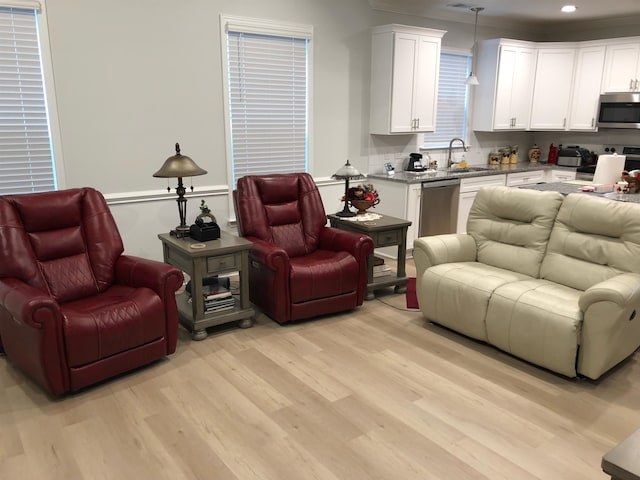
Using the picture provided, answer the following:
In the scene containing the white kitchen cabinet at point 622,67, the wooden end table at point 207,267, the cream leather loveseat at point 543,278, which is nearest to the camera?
the cream leather loveseat at point 543,278

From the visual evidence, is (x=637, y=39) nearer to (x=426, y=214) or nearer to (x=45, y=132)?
(x=426, y=214)

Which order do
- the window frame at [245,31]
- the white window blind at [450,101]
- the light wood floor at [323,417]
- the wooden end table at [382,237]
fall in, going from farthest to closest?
1. the white window blind at [450,101]
2. the window frame at [245,31]
3. the wooden end table at [382,237]
4. the light wood floor at [323,417]

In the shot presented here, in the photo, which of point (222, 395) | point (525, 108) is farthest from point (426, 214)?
point (222, 395)

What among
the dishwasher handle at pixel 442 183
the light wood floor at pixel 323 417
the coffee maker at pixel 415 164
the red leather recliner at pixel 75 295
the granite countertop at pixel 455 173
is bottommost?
the light wood floor at pixel 323 417

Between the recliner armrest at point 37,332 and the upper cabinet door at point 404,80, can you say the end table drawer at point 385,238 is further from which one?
the recliner armrest at point 37,332

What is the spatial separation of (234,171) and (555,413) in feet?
10.9

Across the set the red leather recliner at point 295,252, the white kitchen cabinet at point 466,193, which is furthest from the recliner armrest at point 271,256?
the white kitchen cabinet at point 466,193

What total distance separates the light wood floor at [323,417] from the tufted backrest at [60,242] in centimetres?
63

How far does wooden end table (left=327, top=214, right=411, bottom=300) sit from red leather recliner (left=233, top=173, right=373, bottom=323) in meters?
0.18

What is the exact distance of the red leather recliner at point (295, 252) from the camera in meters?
3.78

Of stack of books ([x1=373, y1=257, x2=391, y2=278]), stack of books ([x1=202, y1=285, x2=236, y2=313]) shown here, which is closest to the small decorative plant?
stack of books ([x1=373, y1=257, x2=391, y2=278])

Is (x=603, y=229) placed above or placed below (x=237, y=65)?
below

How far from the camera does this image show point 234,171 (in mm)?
4789

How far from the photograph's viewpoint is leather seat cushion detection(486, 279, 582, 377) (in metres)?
2.99
